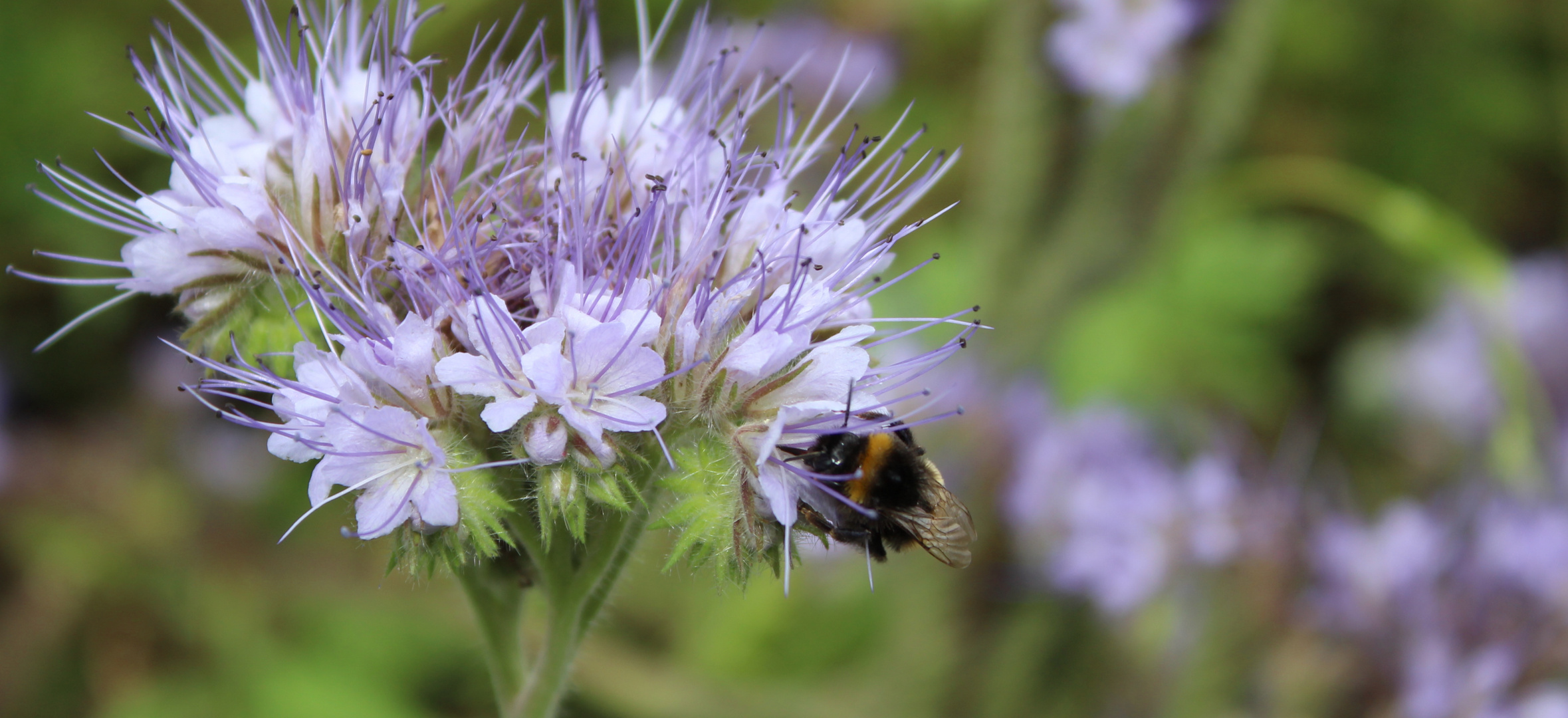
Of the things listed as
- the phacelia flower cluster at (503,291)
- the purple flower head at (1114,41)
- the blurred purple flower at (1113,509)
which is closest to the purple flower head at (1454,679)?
the blurred purple flower at (1113,509)

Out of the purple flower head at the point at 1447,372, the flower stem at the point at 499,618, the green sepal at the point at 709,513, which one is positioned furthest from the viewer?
the purple flower head at the point at 1447,372

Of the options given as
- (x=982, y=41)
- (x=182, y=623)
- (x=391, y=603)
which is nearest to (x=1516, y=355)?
(x=982, y=41)

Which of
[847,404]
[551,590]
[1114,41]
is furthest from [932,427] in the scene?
[847,404]

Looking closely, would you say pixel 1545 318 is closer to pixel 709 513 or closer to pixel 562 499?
pixel 709 513

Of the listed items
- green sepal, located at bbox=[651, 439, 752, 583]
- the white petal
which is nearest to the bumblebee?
green sepal, located at bbox=[651, 439, 752, 583]

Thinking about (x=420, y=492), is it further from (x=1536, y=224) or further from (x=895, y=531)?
(x=1536, y=224)

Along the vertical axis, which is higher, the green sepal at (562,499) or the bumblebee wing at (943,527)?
the bumblebee wing at (943,527)

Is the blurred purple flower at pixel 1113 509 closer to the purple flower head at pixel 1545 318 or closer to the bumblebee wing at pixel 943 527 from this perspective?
the bumblebee wing at pixel 943 527
